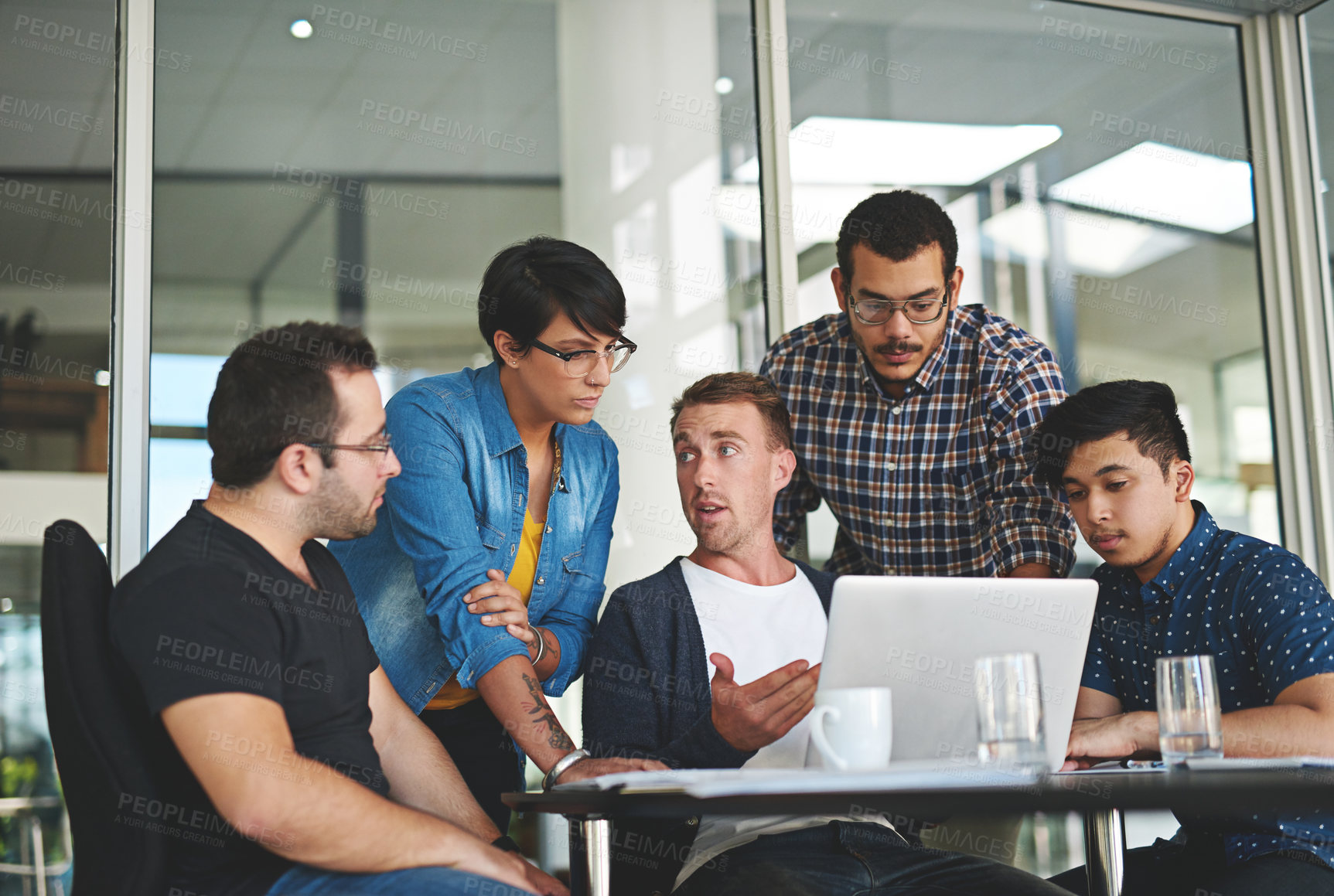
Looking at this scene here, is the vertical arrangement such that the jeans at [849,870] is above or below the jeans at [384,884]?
below

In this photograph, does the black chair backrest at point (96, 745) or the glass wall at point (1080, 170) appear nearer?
the black chair backrest at point (96, 745)

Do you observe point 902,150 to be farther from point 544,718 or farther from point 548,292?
point 544,718

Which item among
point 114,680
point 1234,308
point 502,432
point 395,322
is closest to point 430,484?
point 502,432

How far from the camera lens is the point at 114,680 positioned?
1.58 m

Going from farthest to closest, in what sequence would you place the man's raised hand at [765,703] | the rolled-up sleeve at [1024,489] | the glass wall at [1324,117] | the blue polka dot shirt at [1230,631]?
the glass wall at [1324,117] < the rolled-up sleeve at [1024,489] < the blue polka dot shirt at [1230,631] < the man's raised hand at [765,703]

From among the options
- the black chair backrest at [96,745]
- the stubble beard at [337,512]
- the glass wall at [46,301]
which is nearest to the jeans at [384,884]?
the black chair backrest at [96,745]

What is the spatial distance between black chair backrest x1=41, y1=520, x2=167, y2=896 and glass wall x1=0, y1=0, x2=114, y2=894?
57.0 inches

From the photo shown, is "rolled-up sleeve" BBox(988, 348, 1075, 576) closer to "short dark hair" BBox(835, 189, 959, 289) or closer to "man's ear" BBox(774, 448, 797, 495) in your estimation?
"short dark hair" BBox(835, 189, 959, 289)

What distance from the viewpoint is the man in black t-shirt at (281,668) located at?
4.96 feet

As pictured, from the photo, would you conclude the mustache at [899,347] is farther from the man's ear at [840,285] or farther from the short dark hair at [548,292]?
the short dark hair at [548,292]

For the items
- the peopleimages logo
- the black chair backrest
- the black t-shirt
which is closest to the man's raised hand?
the black t-shirt

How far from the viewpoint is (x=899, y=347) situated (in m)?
2.71

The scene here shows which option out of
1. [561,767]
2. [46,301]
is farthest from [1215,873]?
[46,301]

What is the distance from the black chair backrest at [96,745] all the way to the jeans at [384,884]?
17 cm
